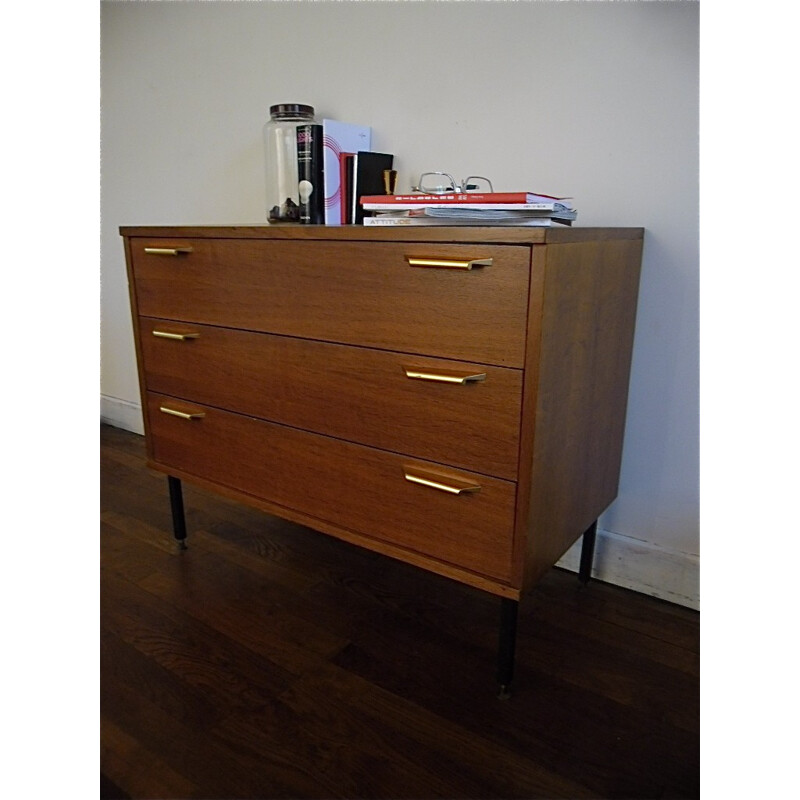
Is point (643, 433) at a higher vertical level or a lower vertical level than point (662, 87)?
Result: lower

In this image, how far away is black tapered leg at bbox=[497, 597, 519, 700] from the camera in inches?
47.0

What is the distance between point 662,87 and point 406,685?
122 cm

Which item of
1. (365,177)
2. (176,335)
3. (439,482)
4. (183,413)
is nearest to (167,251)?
(176,335)

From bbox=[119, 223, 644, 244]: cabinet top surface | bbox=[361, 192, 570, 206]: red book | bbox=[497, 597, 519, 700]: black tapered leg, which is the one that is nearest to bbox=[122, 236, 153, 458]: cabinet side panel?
bbox=[119, 223, 644, 244]: cabinet top surface

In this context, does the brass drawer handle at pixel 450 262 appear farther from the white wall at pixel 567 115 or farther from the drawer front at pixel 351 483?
the white wall at pixel 567 115

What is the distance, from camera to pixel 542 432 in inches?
42.7

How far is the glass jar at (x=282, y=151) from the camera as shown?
1686 millimetres

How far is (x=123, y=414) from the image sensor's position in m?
2.70

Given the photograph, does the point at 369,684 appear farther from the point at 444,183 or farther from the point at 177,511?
the point at 444,183

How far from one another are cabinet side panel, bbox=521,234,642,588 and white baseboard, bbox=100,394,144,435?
1846mm

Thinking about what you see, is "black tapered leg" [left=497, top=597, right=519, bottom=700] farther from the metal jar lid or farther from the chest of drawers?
the metal jar lid
